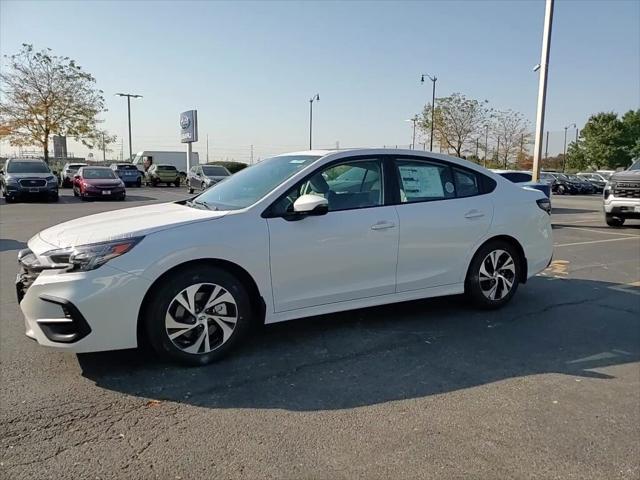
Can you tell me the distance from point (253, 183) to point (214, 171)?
2127 cm

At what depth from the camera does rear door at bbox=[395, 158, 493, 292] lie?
14.9 feet

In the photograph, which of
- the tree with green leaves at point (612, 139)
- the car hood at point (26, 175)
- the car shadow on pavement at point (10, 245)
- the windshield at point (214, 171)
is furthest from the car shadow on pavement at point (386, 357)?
the tree with green leaves at point (612, 139)

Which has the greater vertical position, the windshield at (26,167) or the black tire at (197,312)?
the windshield at (26,167)

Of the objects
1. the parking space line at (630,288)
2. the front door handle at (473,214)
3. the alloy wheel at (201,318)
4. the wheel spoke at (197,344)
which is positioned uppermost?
the front door handle at (473,214)

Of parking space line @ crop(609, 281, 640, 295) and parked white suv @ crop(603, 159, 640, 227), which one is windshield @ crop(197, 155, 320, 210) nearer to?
parking space line @ crop(609, 281, 640, 295)

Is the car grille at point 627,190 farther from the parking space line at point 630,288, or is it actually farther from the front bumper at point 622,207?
the parking space line at point 630,288

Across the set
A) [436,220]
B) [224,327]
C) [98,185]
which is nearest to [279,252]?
[224,327]

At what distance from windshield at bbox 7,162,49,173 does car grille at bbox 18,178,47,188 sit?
2.53 ft

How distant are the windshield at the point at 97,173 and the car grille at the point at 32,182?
1.93m

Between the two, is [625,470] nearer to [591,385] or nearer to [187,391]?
[591,385]

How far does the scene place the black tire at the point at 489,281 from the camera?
5.01 metres

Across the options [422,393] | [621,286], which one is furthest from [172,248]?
[621,286]

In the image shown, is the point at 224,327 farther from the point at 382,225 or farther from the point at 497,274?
the point at 497,274

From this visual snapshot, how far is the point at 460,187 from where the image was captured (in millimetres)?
5016
